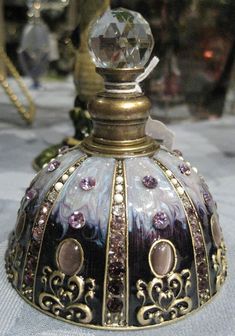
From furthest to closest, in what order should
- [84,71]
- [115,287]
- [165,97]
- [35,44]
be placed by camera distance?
[35,44], [165,97], [84,71], [115,287]

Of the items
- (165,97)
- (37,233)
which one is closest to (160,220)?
(37,233)

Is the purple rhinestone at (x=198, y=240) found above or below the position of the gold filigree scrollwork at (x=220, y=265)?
above

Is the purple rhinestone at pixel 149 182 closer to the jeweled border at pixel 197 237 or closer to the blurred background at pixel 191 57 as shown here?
the jeweled border at pixel 197 237

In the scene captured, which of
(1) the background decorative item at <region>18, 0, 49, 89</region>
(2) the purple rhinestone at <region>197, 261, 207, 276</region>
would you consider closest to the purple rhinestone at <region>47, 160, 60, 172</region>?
(2) the purple rhinestone at <region>197, 261, 207, 276</region>

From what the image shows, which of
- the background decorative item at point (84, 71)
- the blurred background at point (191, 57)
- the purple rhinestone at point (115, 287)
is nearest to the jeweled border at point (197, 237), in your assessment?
the purple rhinestone at point (115, 287)

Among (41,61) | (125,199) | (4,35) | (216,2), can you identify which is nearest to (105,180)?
(125,199)

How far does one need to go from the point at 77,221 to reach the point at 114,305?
0.10 meters

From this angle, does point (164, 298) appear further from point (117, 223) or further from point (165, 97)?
point (165, 97)

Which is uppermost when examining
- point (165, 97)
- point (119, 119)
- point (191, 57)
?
point (119, 119)

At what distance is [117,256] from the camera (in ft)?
1.77

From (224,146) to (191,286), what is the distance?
0.80 meters

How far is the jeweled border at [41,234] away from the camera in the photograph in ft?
1.89

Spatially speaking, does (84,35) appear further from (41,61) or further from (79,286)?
(41,61)

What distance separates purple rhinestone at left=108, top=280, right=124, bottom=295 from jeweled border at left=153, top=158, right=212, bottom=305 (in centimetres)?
10
